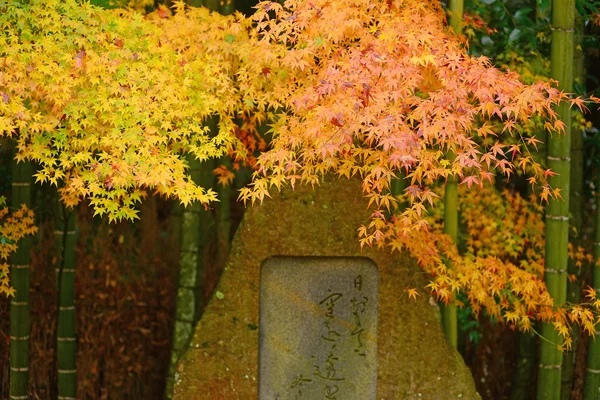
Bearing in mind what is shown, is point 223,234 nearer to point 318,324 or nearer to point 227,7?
point 227,7

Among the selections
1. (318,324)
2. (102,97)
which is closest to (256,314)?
(318,324)

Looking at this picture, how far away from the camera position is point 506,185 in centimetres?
917

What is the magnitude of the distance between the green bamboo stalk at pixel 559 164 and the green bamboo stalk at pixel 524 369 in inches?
69.1

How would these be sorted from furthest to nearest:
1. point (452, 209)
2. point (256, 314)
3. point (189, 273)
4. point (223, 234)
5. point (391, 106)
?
point (223, 234), point (189, 273), point (452, 209), point (256, 314), point (391, 106)

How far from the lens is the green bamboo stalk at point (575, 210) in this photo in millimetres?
7566

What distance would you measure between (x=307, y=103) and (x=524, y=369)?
4.52 m

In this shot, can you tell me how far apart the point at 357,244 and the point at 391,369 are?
1002 millimetres

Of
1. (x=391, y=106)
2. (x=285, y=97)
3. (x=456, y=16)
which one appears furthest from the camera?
(x=456, y=16)

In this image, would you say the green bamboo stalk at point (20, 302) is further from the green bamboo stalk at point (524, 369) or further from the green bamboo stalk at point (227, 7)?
the green bamboo stalk at point (524, 369)

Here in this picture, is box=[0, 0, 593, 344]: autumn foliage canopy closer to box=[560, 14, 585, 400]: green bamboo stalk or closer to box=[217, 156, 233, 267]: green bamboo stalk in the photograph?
box=[560, 14, 585, 400]: green bamboo stalk

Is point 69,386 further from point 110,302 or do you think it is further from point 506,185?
point 506,185

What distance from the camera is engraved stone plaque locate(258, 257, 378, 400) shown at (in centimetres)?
576

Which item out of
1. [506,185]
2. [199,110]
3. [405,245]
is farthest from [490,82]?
[506,185]

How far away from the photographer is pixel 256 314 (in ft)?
19.2
